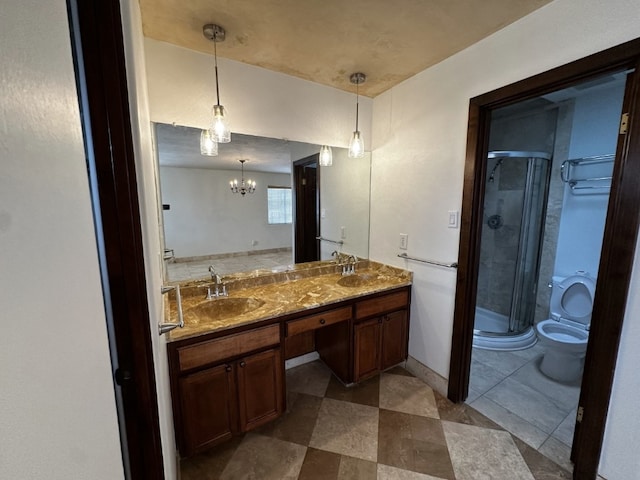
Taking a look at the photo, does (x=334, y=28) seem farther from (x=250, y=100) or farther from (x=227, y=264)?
(x=227, y=264)

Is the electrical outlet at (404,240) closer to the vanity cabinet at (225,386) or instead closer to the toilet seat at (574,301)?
the vanity cabinet at (225,386)

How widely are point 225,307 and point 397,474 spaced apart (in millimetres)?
1334

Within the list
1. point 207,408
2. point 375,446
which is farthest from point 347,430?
point 207,408

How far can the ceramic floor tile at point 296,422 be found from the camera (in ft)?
5.44

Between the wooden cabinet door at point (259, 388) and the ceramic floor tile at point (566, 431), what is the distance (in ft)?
5.55

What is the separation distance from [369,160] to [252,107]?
110cm

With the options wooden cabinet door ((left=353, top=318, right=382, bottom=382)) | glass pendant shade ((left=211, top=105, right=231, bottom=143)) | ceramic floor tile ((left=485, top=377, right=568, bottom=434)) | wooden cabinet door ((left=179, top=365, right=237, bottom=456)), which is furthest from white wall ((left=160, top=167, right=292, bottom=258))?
ceramic floor tile ((left=485, top=377, right=568, bottom=434))

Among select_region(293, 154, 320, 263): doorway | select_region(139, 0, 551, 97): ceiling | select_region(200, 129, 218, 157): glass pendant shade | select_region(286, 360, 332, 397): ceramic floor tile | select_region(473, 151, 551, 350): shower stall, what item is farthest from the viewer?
select_region(473, 151, 551, 350): shower stall

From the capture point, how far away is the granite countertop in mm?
1488

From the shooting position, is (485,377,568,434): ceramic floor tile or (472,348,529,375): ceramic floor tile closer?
(485,377,568,434): ceramic floor tile

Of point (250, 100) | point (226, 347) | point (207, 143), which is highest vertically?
point (250, 100)

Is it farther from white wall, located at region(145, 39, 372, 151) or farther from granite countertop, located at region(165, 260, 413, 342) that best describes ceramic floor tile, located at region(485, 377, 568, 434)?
white wall, located at region(145, 39, 372, 151)

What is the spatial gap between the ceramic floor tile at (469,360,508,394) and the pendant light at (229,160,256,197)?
232 cm

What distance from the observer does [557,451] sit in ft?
5.02
